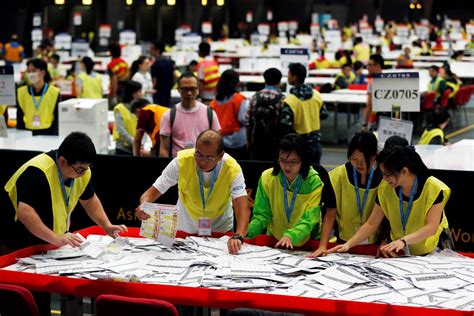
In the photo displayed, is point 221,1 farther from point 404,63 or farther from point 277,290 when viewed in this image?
point 277,290

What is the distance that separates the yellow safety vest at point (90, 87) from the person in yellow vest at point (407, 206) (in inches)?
385

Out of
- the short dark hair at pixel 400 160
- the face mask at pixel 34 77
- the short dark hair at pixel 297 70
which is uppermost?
the short dark hair at pixel 297 70

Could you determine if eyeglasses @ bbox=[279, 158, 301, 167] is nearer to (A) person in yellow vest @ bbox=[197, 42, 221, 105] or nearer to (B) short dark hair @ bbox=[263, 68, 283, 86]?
(B) short dark hair @ bbox=[263, 68, 283, 86]

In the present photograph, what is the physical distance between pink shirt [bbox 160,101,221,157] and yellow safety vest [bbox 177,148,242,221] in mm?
2124

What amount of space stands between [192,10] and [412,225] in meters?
34.8

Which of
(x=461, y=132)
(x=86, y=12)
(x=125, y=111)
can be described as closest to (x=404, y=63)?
(x=461, y=132)

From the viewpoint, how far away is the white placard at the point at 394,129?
8461mm

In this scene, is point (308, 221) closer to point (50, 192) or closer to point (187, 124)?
point (50, 192)

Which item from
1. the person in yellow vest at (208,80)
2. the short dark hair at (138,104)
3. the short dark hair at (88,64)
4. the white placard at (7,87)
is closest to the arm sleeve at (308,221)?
the short dark hair at (138,104)

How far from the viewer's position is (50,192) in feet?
19.0

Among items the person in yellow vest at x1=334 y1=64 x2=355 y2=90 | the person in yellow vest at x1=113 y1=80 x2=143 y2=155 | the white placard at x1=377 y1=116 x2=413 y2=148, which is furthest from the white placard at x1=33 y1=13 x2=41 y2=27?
the white placard at x1=377 y1=116 x2=413 y2=148

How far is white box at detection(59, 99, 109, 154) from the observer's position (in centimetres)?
1056

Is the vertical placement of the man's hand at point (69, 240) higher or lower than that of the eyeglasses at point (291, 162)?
lower

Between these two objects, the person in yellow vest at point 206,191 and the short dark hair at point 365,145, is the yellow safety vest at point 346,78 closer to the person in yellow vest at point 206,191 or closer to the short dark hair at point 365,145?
the person in yellow vest at point 206,191
